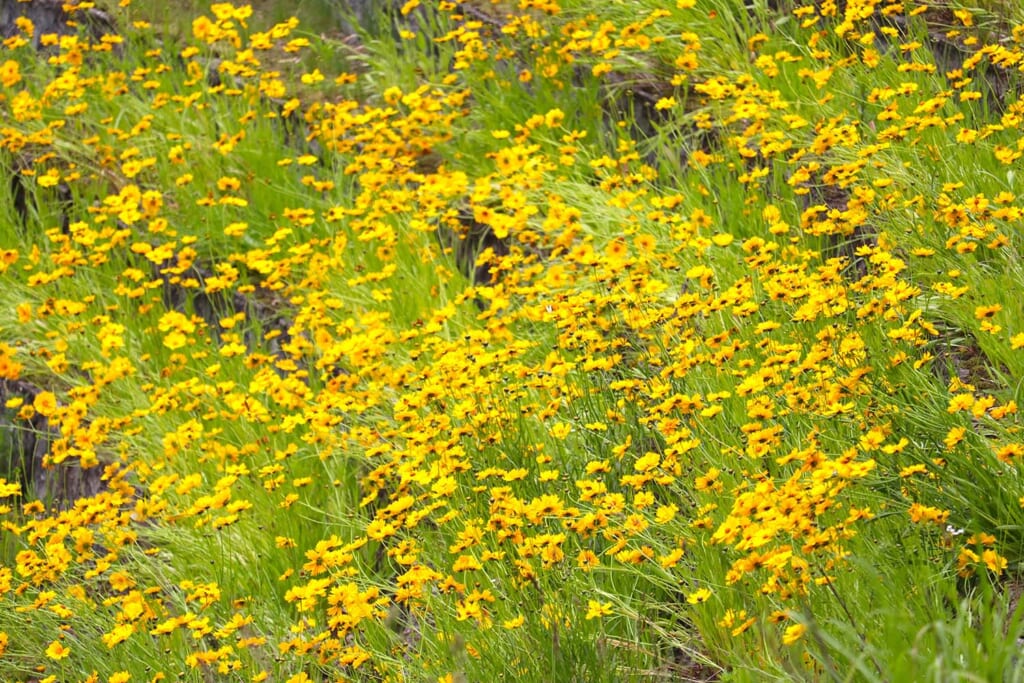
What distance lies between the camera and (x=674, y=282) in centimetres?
428

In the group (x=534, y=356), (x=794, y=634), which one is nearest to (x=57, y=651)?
(x=534, y=356)

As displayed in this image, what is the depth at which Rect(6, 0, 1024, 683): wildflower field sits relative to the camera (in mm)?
2684

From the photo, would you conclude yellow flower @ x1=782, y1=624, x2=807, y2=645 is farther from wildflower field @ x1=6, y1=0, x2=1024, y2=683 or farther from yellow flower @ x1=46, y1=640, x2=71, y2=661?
yellow flower @ x1=46, y1=640, x2=71, y2=661

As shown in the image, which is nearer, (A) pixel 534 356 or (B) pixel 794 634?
(B) pixel 794 634

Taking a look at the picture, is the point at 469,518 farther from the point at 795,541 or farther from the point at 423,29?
the point at 423,29

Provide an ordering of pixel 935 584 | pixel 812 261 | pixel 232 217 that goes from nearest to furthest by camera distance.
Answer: pixel 935 584, pixel 812 261, pixel 232 217

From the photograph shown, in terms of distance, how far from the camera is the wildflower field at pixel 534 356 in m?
2.68

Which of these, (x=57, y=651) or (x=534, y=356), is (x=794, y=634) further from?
(x=534, y=356)

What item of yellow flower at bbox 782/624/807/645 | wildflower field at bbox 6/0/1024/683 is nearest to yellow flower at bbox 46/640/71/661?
wildflower field at bbox 6/0/1024/683

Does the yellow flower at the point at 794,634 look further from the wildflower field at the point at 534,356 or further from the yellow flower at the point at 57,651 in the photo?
the yellow flower at the point at 57,651

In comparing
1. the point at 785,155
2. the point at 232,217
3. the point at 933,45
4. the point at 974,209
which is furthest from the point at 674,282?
the point at 232,217

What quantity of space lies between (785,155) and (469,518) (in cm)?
224

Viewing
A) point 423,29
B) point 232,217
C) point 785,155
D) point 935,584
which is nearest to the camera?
point 935,584

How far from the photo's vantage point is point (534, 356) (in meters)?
4.21
